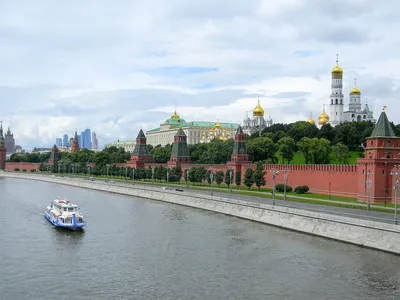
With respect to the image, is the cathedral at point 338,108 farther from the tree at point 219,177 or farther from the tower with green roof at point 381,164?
the tower with green roof at point 381,164

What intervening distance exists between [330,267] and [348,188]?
88.0 ft

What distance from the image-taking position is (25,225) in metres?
42.9

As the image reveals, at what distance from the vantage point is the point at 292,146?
302 feet

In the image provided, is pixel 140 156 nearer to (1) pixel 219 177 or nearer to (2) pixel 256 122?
(1) pixel 219 177

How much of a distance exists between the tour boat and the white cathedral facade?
91.7 metres

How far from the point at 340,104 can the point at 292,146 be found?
39759 millimetres

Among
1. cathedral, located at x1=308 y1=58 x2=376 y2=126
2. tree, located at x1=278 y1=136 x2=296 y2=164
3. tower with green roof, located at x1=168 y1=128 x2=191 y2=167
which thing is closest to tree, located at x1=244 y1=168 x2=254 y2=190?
tower with green roof, located at x1=168 y1=128 x2=191 y2=167

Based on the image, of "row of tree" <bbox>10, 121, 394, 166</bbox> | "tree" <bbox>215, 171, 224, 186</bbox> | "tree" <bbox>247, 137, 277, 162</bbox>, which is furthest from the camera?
"tree" <bbox>247, 137, 277, 162</bbox>

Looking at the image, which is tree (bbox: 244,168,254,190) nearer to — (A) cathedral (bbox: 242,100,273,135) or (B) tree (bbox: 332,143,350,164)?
(B) tree (bbox: 332,143,350,164)

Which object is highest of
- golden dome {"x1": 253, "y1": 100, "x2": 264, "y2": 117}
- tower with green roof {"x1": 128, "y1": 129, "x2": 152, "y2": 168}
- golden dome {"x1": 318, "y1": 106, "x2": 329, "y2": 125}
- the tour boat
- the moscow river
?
golden dome {"x1": 253, "y1": 100, "x2": 264, "y2": 117}

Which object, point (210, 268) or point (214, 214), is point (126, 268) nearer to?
point (210, 268)

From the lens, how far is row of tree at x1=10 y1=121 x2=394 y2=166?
86.0 metres

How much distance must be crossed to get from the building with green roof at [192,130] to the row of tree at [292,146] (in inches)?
1834

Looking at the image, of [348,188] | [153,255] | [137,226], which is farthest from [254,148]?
[153,255]
